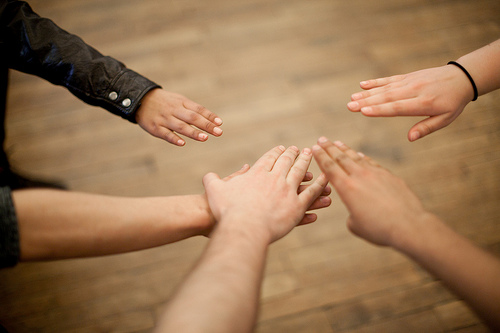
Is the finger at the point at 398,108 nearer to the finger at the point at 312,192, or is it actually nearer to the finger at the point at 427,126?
the finger at the point at 427,126

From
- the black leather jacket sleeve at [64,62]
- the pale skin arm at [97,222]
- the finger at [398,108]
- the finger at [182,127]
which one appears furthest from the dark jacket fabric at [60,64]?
the finger at [398,108]

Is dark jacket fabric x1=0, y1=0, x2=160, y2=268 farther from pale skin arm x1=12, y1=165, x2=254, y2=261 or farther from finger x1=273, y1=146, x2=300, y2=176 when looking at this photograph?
finger x1=273, y1=146, x2=300, y2=176

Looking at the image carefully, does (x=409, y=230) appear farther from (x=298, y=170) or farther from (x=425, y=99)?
(x=425, y=99)

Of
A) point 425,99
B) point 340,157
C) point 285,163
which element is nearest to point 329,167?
point 340,157

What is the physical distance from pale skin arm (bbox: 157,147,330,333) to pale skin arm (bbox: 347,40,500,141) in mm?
247

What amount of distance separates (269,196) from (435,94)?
567 mm

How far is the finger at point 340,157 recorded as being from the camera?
821 millimetres

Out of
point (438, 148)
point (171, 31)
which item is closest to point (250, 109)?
point (171, 31)

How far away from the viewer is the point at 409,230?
0.70 metres

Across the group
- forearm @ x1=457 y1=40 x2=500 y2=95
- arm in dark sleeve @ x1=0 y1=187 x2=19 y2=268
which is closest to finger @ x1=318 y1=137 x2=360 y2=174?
forearm @ x1=457 y1=40 x2=500 y2=95

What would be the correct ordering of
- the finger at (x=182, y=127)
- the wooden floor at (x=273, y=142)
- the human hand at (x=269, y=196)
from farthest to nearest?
the wooden floor at (x=273, y=142)
the finger at (x=182, y=127)
the human hand at (x=269, y=196)

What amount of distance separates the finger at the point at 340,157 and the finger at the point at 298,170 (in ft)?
0.29

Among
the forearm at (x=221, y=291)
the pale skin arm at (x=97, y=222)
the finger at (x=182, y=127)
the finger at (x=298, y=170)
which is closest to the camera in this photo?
the forearm at (x=221, y=291)

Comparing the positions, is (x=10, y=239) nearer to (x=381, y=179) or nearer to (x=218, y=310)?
(x=218, y=310)
